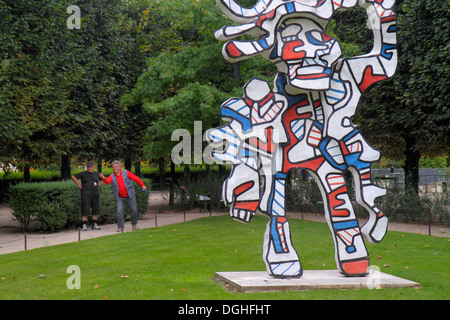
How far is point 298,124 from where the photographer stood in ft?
23.9

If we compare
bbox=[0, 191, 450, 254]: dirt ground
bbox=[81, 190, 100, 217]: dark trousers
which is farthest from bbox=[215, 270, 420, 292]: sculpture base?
bbox=[81, 190, 100, 217]: dark trousers

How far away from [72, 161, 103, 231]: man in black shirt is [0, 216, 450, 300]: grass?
2.29 meters

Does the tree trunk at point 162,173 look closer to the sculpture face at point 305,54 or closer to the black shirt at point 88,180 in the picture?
the black shirt at point 88,180

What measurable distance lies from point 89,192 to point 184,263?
673cm

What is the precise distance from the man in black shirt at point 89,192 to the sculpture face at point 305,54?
8686mm

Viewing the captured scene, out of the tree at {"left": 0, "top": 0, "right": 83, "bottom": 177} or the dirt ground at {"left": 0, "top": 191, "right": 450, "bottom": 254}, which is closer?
the dirt ground at {"left": 0, "top": 191, "right": 450, "bottom": 254}

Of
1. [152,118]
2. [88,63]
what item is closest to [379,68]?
[88,63]

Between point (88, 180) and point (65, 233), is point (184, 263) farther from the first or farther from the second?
point (88, 180)

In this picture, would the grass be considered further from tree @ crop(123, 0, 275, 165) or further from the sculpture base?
tree @ crop(123, 0, 275, 165)

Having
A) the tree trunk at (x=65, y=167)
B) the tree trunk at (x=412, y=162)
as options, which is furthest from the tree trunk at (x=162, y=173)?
the tree trunk at (x=412, y=162)

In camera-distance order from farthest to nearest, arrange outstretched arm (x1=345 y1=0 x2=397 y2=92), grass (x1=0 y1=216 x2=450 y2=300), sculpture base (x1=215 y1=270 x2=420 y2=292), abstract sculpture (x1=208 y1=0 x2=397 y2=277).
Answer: outstretched arm (x1=345 y1=0 x2=397 y2=92), abstract sculpture (x1=208 y1=0 x2=397 y2=277), sculpture base (x1=215 y1=270 x2=420 y2=292), grass (x1=0 y1=216 x2=450 y2=300)

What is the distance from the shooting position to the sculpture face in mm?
7047

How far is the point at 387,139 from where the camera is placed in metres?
18.2

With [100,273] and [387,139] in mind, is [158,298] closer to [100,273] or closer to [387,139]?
[100,273]
